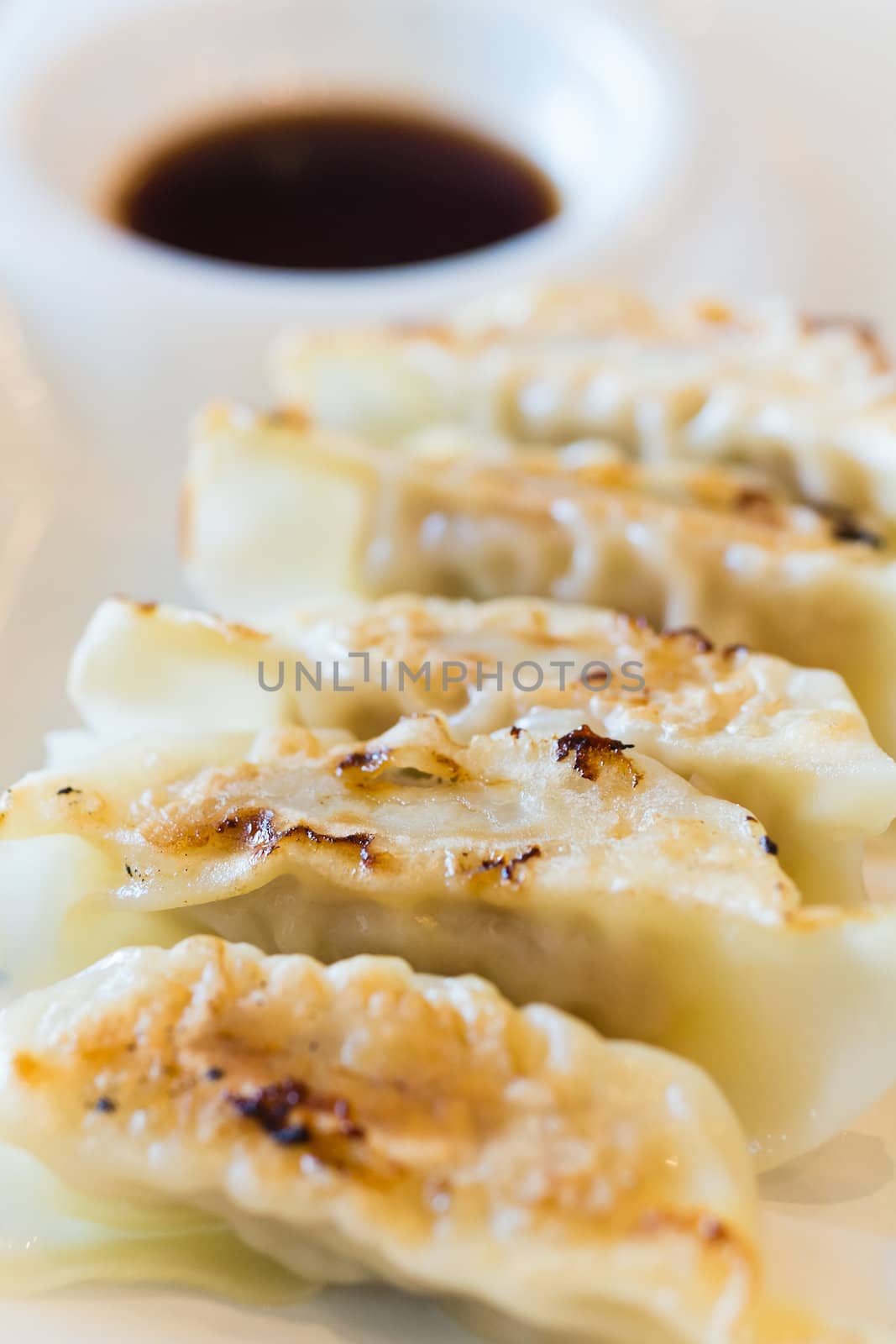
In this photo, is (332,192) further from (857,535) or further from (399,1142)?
(399,1142)

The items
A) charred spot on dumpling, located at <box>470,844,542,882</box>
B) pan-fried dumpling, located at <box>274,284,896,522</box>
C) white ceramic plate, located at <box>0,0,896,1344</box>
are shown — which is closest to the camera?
white ceramic plate, located at <box>0,0,896,1344</box>

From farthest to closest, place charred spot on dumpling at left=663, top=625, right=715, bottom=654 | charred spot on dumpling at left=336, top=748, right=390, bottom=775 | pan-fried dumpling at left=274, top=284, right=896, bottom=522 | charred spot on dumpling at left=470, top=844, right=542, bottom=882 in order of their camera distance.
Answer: pan-fried dumpling at left=274, top=284, right=896, bottom=522 < charred spot on dumpling at left=663, top=625, right=715, bottom=654 < charred spot on dumpling at left=336, top=748, right=390, bottom=775 < charred spot on dumpling at left=470, top=844, right=542, bottom=882

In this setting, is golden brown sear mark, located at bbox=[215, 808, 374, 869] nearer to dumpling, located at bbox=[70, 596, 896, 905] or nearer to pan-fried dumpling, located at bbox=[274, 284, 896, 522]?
dumpling, located at bbox=[70, 596, 896, 905]

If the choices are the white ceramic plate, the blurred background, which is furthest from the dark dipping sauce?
the white ceramic plate

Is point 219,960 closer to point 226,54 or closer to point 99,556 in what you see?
point 99,556

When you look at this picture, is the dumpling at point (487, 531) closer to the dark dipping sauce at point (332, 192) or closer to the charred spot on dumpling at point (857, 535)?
the charred spot on dumpling at point (857, 535)

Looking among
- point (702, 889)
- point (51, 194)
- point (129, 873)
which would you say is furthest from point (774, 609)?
point (51, 194)

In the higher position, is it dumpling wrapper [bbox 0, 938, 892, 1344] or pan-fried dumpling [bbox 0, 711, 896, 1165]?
pan-fried dumpling [bbox 0, 711, 896, 1165]

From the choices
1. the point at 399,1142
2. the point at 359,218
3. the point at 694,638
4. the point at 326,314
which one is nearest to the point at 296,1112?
the point at 399,1142
